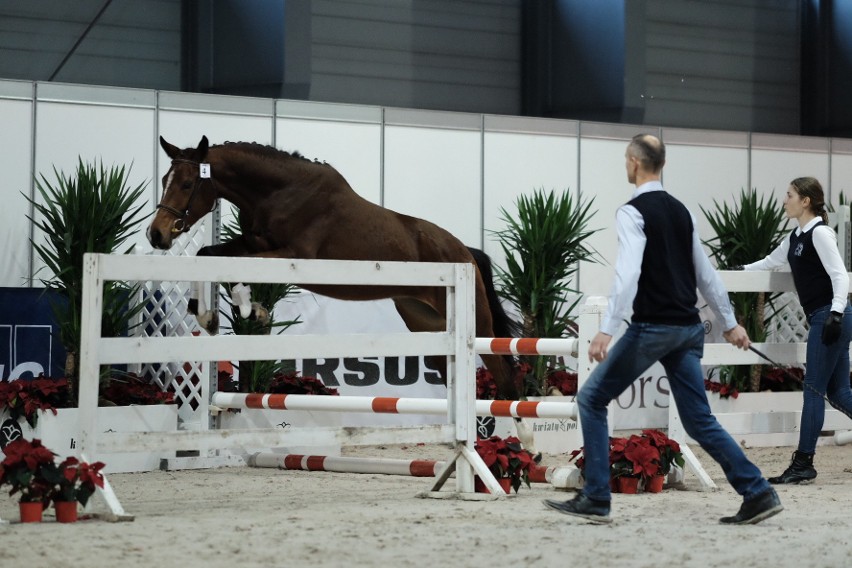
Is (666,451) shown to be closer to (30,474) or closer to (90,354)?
(90,354)

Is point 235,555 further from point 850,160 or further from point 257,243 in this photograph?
point 850,160

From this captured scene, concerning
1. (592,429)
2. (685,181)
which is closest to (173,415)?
(592,429)

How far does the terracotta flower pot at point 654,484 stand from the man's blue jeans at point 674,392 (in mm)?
906

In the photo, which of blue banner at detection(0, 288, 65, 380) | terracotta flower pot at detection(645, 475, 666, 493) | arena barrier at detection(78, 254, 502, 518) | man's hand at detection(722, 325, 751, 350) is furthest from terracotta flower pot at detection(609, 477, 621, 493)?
blue banner at detection(0, 288, 65, 380)

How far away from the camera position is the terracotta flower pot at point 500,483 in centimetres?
446

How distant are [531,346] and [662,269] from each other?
1235 mm

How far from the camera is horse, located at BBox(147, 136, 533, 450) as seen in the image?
5418mm

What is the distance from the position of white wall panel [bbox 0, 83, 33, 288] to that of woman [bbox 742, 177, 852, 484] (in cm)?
483

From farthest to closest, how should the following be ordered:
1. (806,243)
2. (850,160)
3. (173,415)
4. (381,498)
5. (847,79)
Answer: (847,79) → (850,160) → (173,415) → (806,243) → (381,498)

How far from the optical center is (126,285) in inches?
247

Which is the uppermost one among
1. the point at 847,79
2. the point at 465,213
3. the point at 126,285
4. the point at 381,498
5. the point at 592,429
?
the point at 847,79

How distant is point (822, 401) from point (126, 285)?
3535 millimetres

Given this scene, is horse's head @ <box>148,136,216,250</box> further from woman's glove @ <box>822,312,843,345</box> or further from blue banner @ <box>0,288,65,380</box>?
woman's glove @ <box>822,312,843,345</box>

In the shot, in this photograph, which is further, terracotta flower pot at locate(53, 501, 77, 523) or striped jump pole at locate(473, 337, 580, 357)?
striped jump pole at locate(473, 337, 580, 357)
